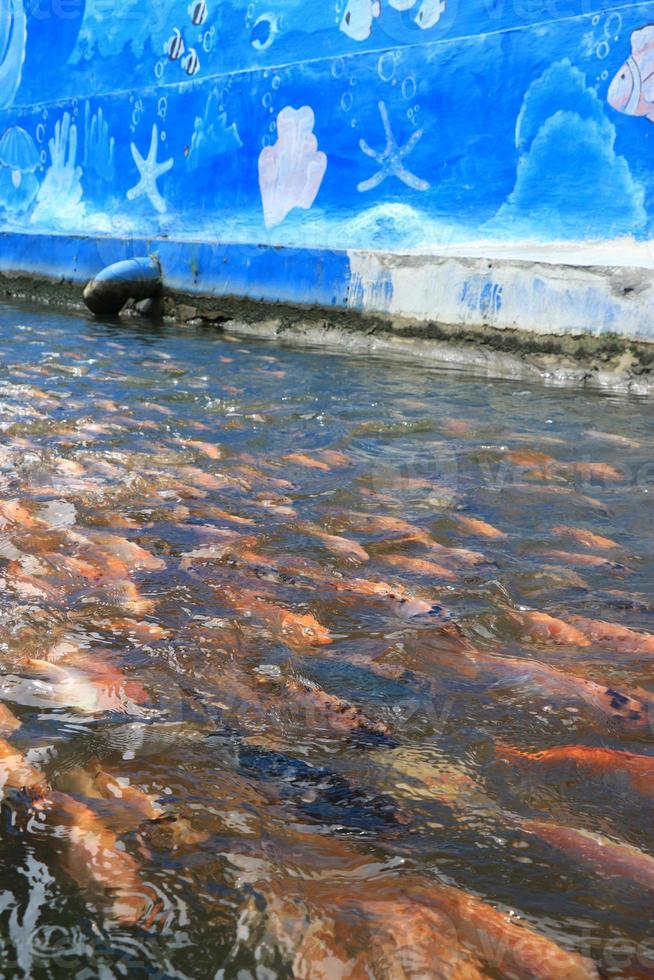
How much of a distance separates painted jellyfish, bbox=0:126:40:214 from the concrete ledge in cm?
307

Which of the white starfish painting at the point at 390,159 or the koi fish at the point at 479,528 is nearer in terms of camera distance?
the koi fish at the point at 479,528

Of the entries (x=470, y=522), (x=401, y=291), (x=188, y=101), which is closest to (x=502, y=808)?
(x=470, y=522)

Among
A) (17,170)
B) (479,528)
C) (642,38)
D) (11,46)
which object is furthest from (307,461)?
(11,46)

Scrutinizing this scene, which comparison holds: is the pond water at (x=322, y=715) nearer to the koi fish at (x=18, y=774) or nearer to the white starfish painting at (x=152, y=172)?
the koi fish at (x=18, y=774)

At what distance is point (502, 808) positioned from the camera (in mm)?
1593

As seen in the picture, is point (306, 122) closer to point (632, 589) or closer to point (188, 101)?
point (188, 101)

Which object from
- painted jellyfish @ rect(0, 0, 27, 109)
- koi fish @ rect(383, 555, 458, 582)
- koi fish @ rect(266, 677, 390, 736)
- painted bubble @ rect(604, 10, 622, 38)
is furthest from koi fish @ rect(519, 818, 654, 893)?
painted jellyfish @ rect(0, 0, 27, 109)

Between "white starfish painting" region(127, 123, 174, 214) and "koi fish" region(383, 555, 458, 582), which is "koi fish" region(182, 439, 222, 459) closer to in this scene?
"koi fish" region(383, 555, 458, 582)

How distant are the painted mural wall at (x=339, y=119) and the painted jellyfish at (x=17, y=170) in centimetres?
8

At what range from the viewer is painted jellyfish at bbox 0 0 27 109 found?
1303 centimetres

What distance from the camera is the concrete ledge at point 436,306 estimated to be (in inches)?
258

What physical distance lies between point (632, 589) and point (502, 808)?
123 centimetres

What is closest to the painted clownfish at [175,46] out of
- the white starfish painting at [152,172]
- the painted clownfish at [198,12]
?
the painted clownfish at [198,12]

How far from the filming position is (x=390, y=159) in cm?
862
